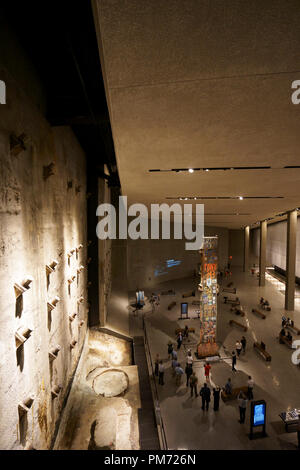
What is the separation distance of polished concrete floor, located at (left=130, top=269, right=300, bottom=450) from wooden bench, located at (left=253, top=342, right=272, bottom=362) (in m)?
0.21

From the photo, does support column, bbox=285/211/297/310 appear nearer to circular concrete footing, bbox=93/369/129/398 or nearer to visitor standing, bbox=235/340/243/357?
visitor standing, bbox=235/340/243/357

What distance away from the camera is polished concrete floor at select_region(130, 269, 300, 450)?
7656 millimetres

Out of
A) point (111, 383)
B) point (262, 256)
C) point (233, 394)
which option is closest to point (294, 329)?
point (233, 394)

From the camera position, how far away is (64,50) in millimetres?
5734

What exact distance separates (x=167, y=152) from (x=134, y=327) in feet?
44.2

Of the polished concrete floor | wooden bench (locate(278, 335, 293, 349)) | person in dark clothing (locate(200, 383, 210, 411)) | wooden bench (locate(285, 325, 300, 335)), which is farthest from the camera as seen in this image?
wooden bench (locate(285, 325, 300, 335))

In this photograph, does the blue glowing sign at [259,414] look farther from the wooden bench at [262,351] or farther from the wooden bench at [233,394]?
the wooden bench at [262,351]

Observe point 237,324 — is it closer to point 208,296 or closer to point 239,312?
point 239,312

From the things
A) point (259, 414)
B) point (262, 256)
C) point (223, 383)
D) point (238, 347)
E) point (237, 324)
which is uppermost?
point (262, 256)

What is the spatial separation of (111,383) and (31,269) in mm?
8041

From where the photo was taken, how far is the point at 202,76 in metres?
2.88

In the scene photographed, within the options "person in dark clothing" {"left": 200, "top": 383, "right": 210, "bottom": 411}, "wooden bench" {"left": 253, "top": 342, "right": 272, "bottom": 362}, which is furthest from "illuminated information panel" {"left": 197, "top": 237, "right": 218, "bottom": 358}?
"person in dark clothing" {"left": 200, "top": 383, "right": 210, "bottom": 411}

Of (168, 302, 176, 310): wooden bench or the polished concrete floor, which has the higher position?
(168, 302, 176, 310): wooden bench

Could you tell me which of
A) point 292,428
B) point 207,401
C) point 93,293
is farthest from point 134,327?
point 292,428
